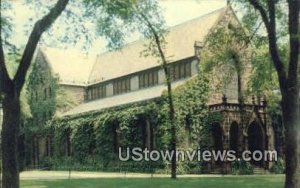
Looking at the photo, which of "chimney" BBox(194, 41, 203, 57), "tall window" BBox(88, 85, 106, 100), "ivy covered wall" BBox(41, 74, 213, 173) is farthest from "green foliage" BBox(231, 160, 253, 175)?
"tall window" BBox(88, 85, 106, 100)

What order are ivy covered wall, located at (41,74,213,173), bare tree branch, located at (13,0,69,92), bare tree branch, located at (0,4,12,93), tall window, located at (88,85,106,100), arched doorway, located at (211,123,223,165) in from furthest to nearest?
1. tall window, located at (88,85,106,100)
2. ivy covered wall, located at (41,74,213,173)
3. arched doorway, located at (211,123,223,165)
4. bare tree branch, located at (13,0,69,92)
5. bare tree branch, located at (0,4,12,93)

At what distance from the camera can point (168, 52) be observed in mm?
49188

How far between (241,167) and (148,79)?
1463 cm

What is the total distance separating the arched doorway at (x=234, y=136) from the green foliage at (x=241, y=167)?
5.19 feet

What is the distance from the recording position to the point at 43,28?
56.4 ft

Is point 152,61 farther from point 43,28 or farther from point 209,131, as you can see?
point 43,28

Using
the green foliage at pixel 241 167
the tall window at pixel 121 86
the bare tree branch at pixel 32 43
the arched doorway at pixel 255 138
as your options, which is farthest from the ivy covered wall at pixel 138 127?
the bare tree branch at pixel 32 43

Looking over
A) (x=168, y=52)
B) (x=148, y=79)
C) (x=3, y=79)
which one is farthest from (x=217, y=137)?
(x=3, y=79)

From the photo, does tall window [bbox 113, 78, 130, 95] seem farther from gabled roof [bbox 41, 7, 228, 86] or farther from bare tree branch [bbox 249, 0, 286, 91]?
bare tree branch [bbox 249, 0, 286, 91]

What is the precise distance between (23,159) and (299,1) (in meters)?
51.8

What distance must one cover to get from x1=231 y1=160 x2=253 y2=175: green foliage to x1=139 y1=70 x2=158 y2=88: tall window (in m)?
13.0

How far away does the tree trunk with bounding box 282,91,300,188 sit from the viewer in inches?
724

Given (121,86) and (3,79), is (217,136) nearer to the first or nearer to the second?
(121,86)

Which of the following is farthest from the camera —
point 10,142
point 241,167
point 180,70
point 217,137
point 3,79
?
point 180,70
